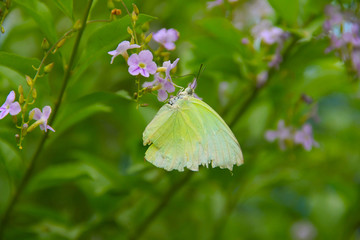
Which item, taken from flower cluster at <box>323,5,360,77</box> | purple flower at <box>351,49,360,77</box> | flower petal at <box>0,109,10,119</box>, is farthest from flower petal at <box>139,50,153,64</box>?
purple flower at <box>351,49,360,77</box>

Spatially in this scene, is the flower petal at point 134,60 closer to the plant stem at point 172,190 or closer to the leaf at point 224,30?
the leaf at point 224,30

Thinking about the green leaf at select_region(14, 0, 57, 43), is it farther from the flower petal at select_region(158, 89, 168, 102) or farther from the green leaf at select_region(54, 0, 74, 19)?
the flower petal at select_region(158, 89, 168, 102)

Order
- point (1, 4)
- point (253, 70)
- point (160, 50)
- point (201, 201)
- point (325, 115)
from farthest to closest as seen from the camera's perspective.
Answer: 1. point (325, 115)
2. point (201, 201)
3. point (253, 70)
4. point (160, 50)
5. point (1, 4)

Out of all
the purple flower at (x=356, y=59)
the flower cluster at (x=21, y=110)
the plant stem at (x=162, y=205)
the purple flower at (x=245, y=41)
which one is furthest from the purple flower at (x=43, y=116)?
the purple flower at (x=356, y=59)

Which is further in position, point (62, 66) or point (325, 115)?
point (325, 115)

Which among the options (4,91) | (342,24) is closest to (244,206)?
(342,24)

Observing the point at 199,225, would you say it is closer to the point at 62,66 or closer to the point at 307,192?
the point at 307,192
